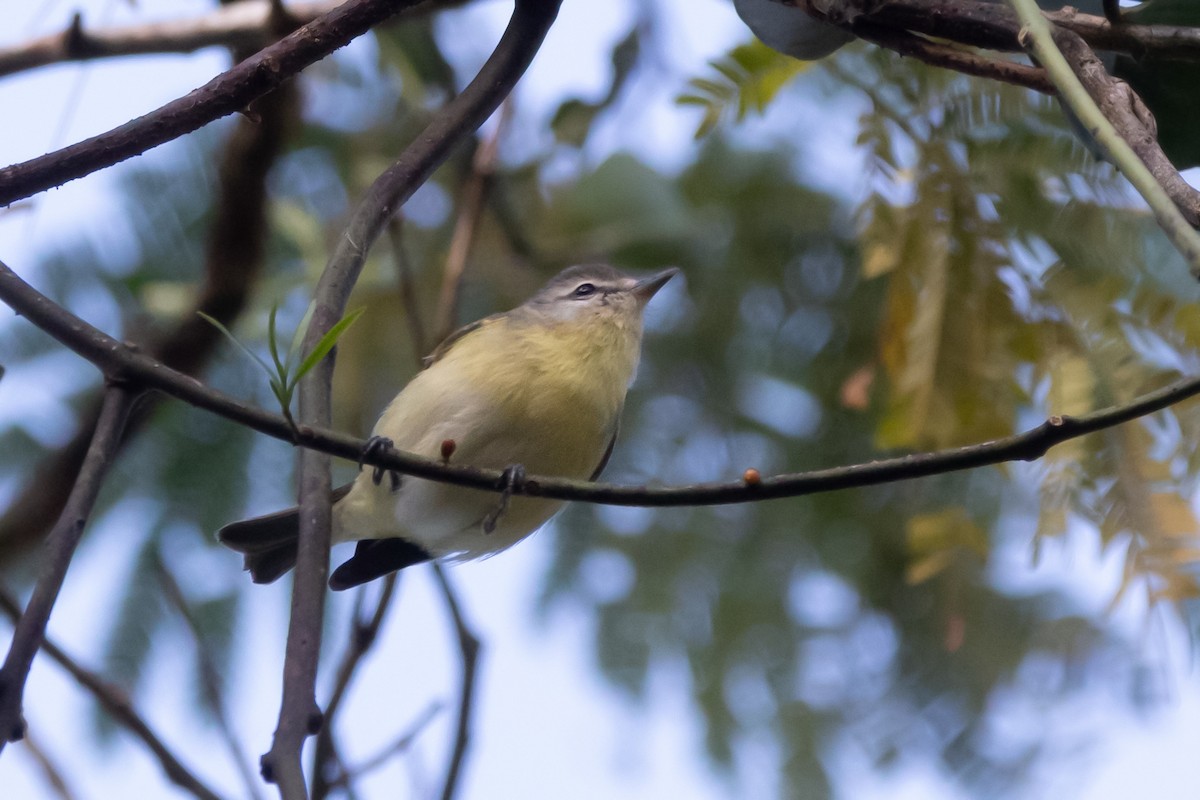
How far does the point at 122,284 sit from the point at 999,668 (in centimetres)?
342

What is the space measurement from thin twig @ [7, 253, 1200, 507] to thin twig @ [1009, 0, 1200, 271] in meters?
0.18

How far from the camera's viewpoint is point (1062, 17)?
1.95m

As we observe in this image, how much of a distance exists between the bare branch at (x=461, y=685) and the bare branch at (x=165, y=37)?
6.44 ft

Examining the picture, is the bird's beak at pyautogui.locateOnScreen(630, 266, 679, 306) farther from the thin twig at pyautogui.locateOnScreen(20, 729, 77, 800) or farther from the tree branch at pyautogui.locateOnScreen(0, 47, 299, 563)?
the thin twig at pyautogui.locateOnScreen(20, 729, 77, 800)

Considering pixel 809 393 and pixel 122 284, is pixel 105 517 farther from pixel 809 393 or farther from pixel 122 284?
pixel 809 393

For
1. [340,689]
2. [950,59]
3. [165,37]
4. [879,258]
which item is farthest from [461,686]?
[165,37]

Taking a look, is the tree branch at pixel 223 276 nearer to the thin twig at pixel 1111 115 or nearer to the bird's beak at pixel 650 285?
the bird's beak at pixel 650 285

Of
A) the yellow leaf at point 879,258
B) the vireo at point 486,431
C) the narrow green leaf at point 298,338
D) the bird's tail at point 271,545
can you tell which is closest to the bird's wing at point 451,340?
the vireo at point 486,431

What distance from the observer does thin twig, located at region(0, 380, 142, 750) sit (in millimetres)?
1492

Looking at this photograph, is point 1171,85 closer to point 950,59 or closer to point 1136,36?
point 1136,36

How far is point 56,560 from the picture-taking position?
5.27 ft

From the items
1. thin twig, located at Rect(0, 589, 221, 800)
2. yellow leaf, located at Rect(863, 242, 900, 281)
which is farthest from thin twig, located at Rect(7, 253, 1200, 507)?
yellow leaf, located at Rect(863, 242, 900, 281)

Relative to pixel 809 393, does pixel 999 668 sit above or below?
below

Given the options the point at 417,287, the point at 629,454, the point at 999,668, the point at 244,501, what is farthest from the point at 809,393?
the point at 244,501
